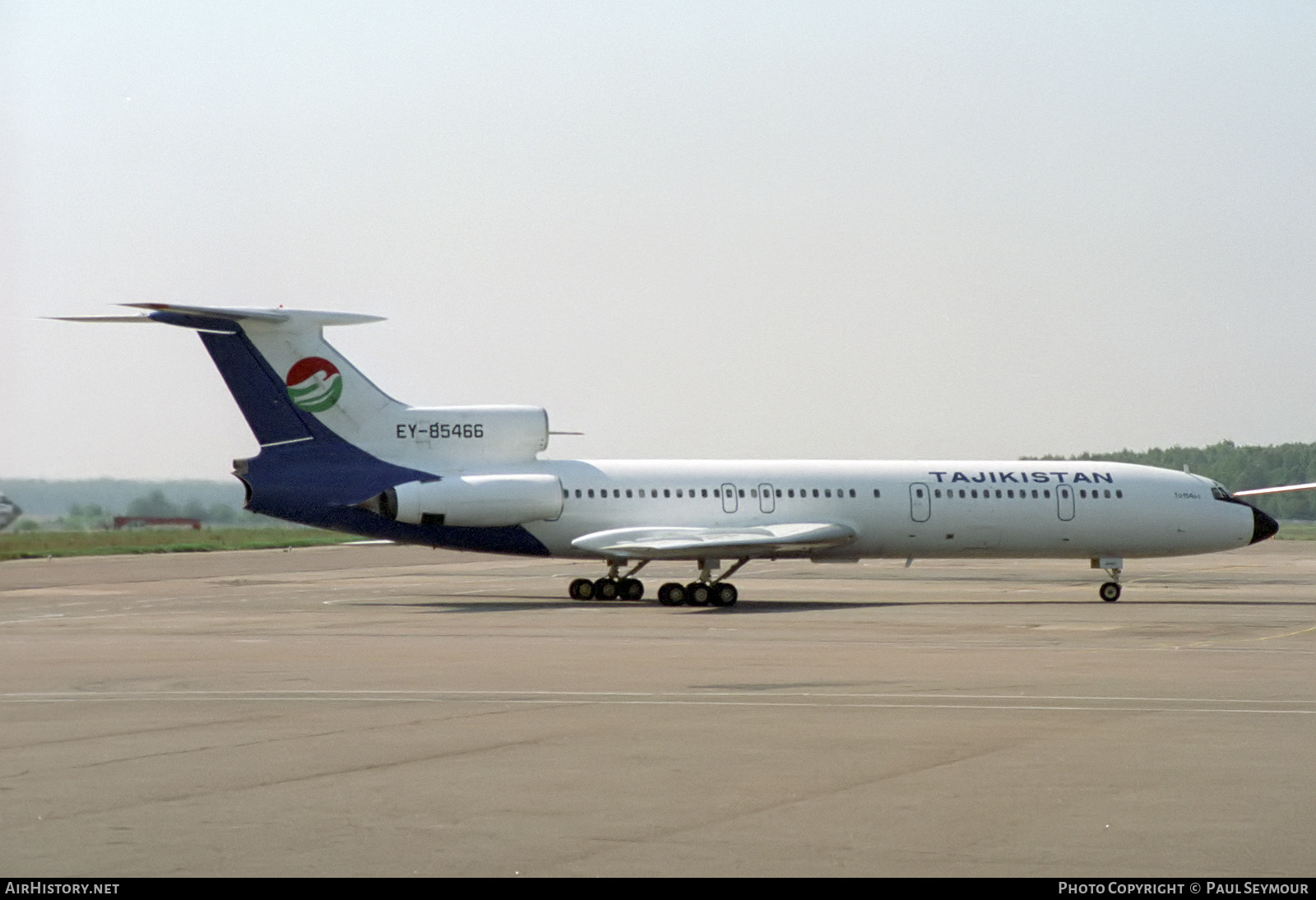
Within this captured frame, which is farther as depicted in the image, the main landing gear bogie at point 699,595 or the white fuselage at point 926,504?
the white fuselage at point 926,504

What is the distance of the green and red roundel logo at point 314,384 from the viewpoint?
1344 inches

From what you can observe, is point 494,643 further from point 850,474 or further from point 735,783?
point 850,474

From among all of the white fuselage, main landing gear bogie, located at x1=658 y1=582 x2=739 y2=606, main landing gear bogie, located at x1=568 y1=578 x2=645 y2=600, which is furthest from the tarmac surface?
main landing gear bogie, located at x1=568 y1=578 x2=645 y2=600

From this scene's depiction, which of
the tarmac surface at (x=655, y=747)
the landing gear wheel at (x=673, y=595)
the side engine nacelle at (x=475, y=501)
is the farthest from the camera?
the landing gear wheel at (x=673, y=595)

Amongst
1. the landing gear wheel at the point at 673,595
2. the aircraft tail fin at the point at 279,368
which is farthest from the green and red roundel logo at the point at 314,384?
the landing gear wheel at the point at 673,595

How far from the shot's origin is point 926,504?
37.9 metres

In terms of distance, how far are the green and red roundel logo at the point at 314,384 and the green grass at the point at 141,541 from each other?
72.9ft

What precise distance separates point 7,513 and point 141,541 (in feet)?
18.6

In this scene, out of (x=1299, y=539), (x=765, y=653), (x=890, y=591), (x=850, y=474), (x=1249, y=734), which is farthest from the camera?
(x=1299, y=539)

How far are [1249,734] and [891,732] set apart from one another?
10.3 feet

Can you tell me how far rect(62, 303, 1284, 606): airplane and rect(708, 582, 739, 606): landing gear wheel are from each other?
0.12 feet

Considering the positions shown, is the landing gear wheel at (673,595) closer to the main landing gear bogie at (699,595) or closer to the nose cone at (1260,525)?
the main landing gear bogie at (699,595)

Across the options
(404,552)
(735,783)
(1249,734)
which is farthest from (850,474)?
(404,552)
